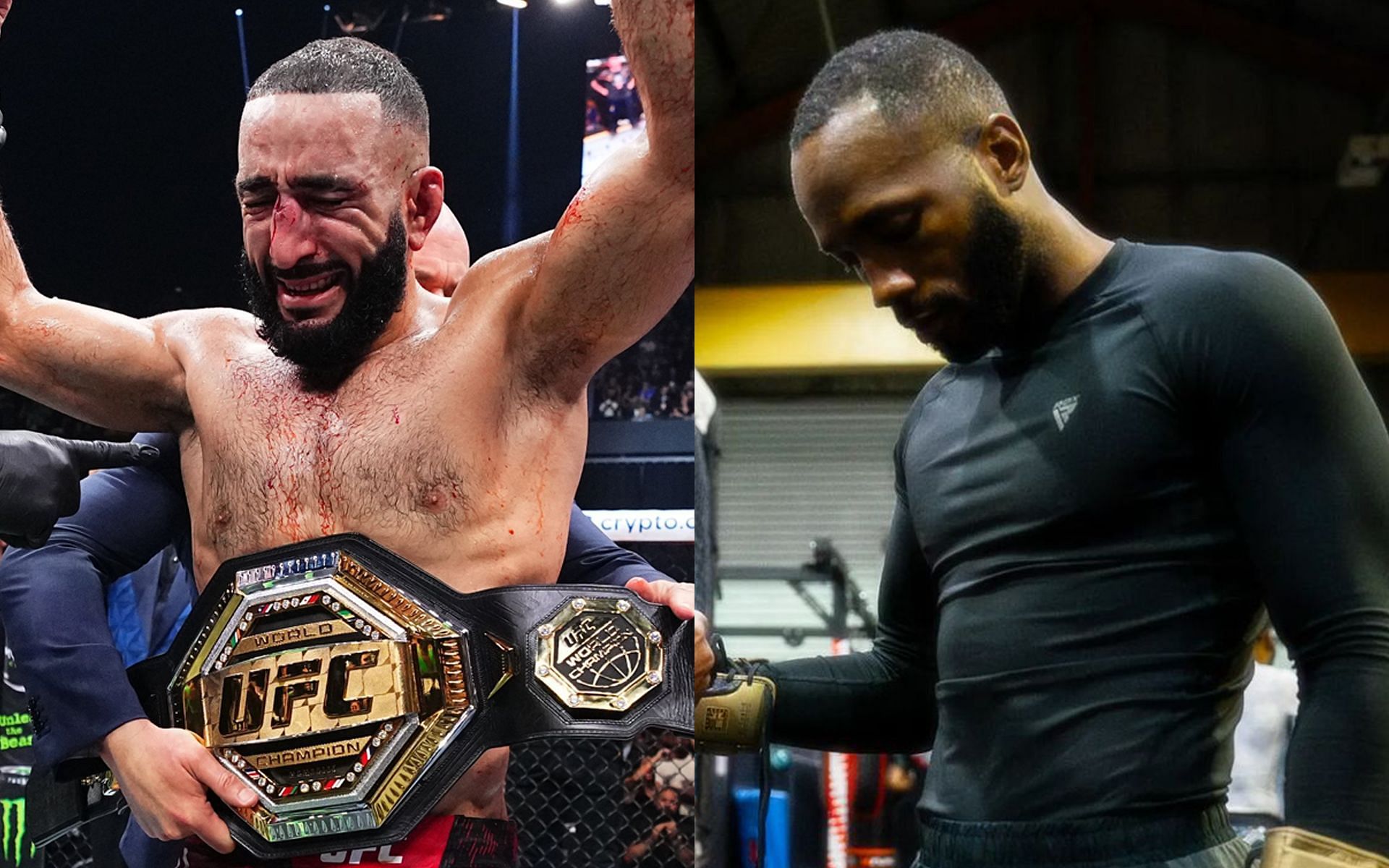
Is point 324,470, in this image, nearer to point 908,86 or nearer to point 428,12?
point 428,12

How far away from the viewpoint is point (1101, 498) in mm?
828

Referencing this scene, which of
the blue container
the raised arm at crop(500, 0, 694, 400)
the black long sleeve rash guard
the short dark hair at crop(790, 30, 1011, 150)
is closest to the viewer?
the black long sleeve rash guard

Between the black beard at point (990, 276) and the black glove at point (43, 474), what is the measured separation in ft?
3.06

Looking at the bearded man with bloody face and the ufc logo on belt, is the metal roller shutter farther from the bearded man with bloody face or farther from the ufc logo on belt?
the ufc logo on belt

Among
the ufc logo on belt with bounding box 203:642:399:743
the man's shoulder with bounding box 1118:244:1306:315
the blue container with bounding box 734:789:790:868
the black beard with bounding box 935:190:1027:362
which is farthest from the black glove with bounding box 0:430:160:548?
the man's shoulder with bounding box 1118:244:1306:315

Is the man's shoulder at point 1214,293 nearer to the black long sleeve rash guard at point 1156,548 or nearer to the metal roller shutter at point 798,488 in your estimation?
the black long sleeve rash guard at point 1156,548

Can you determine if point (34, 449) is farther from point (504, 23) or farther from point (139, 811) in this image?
point (504, 23)

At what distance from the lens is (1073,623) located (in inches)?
33.2

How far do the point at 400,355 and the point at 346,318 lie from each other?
0.23 ft

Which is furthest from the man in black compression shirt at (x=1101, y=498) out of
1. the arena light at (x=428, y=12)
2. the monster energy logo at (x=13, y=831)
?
the monster energy logo at (x=13, y=831)

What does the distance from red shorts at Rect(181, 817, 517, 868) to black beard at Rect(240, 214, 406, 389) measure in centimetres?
49

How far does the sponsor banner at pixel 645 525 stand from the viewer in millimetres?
1318

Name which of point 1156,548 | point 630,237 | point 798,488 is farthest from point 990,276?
point 798,488

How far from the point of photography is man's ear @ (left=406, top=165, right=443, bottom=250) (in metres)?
1.31
